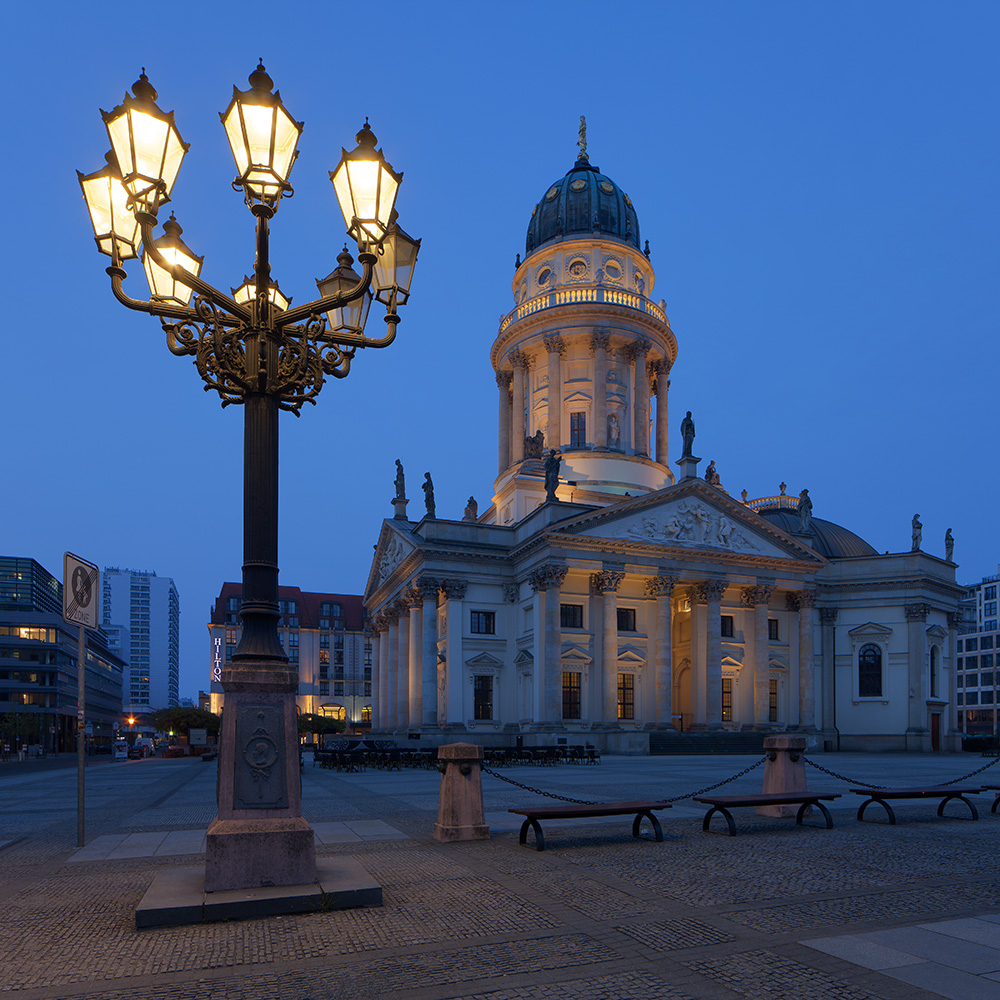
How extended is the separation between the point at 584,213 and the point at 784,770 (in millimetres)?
57232

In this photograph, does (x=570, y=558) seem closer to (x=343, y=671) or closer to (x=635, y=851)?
(x=635, y=851)

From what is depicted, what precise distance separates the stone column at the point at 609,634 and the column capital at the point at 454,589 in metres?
7.89

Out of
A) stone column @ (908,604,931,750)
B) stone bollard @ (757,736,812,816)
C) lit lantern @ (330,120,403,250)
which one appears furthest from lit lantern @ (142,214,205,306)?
stone column @ (908,604,931,750)

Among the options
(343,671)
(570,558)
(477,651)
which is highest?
(570,558)

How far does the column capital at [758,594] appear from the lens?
54.0 metres

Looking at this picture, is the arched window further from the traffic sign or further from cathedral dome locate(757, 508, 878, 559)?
the traffic sign

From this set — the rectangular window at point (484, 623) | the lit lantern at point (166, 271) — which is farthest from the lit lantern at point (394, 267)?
the rectangular window at point (484, 623)

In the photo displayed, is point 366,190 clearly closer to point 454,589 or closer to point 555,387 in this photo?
point 454,589

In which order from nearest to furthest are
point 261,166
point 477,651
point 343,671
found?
point 261,166, point 477,651, point 343,671

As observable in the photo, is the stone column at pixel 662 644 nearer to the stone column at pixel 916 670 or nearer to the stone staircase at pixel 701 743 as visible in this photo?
the stone staircase at pixel 701 743

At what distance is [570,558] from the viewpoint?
162 ft

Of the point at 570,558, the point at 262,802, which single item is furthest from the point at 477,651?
the point at 262,802

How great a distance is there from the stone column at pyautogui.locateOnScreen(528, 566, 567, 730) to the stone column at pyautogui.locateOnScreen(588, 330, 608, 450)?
16403 mm

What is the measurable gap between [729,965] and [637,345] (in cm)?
5931
